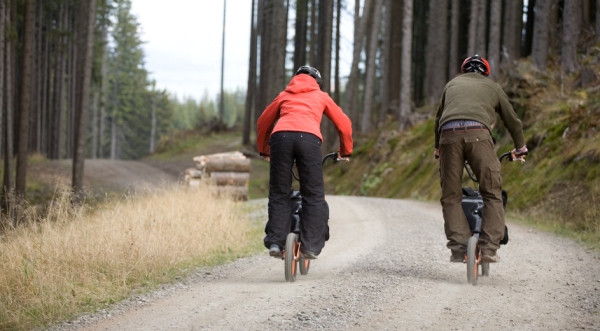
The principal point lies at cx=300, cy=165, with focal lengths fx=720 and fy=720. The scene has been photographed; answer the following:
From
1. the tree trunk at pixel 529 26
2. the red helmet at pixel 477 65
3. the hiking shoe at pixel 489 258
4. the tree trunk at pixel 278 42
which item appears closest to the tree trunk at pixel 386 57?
the tree trunk at pixel 529 26

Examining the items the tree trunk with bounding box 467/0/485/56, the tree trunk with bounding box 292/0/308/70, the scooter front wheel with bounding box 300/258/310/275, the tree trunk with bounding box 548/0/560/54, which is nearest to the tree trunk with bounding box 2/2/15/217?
the scooter front wheel with bounding box 300/258/310/275

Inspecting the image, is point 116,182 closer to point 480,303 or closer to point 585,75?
point 585,75

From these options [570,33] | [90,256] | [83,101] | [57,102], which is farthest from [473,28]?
[90,256]

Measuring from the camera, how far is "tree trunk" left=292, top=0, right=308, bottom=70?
4519 centimetres

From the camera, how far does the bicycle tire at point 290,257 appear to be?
7012 millimetres

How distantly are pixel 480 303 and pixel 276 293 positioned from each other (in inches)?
70.4

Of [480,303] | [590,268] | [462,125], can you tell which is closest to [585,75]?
[590,268]

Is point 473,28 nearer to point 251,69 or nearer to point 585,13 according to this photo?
point 585,13

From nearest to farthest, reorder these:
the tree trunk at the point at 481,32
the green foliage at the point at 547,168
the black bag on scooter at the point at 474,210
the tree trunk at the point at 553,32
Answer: the black bag on scooter at the point at 474,210
the green foliage at the point at 547,168
the tree trunk at the point at 553,32
the tree trunk at the point at 481,32

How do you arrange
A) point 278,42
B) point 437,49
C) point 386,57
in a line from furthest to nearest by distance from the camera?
point 386,57
point 437,49
point 278,42

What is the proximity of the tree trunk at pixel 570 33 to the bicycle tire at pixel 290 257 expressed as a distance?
15.6 m

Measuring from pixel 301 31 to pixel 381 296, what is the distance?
137ft

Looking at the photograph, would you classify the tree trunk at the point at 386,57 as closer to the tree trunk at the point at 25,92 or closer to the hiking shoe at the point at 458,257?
the tree trunk at the point at 25,92

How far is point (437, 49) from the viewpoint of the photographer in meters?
31.0
